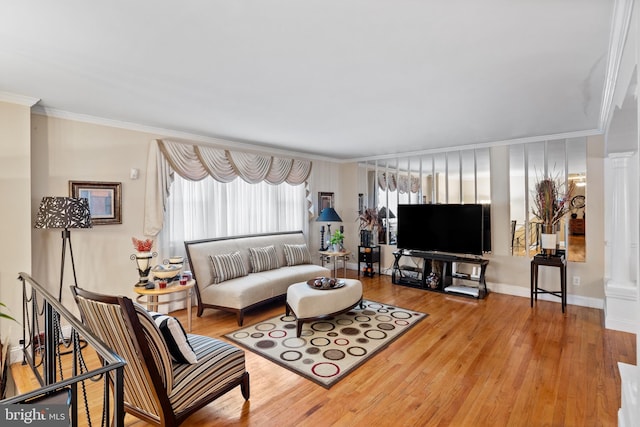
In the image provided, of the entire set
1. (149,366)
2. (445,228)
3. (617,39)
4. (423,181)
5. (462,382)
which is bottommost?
(462,382)

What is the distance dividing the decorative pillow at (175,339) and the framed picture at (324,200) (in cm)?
478

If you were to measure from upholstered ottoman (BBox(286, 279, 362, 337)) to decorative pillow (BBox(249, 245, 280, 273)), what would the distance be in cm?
104

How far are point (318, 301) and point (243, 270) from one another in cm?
145

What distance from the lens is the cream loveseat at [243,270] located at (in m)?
4.05

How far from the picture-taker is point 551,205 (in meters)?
4.48

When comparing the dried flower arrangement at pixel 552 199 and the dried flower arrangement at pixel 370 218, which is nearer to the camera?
the dried flower arrangement at pixel 552 199

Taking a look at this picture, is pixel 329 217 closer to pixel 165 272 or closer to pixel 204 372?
pixel 165 272

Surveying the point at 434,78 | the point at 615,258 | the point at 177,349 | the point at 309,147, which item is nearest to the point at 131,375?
the point at 177,349

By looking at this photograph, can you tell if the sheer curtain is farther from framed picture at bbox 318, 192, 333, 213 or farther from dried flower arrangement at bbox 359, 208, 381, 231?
dried flower arrangement at bbox 359, 208, 381, 231

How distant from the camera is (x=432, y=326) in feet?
12.7

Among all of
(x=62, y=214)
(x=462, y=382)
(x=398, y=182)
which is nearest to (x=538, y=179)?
(x=398, y=182)

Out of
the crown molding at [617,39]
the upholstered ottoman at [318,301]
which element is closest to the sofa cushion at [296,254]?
the upholstered ottoman at [318,301]

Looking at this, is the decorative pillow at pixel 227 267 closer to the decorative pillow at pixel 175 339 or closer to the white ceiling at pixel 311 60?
the white ceiling at pixel 311 60

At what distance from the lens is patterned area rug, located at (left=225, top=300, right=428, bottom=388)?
9.57 ft
